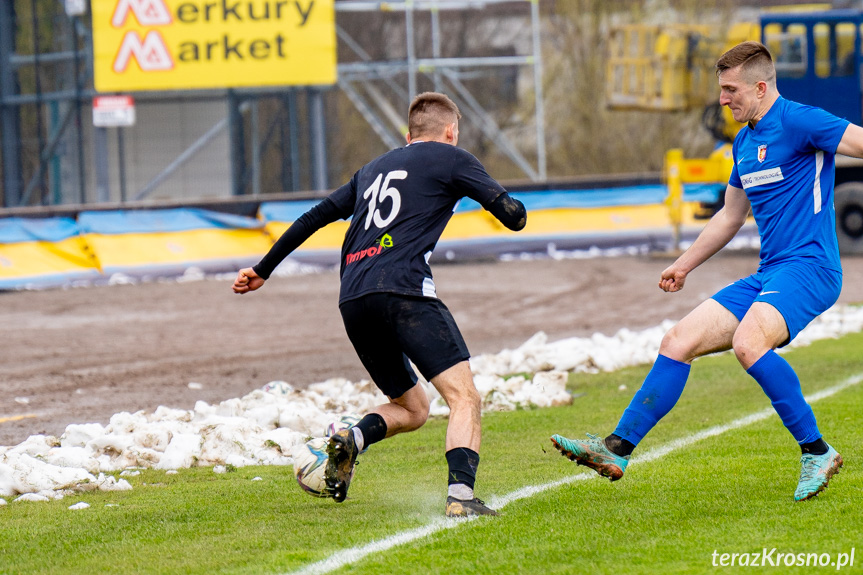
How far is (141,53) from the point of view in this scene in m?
23.1

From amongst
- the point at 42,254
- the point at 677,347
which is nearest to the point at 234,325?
the point at 42,254

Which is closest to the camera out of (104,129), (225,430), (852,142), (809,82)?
(852,142)

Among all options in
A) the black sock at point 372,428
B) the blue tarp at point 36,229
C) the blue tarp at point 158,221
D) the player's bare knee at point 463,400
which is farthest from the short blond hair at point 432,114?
the blue tarp at point 158,221

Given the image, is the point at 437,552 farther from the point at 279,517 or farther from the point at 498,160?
the point at 498,160

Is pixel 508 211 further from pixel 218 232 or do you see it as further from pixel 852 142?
pixel 218 232

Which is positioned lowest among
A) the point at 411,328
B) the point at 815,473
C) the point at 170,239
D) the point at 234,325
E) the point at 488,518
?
the point at 170,239

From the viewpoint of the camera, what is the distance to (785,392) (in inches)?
203

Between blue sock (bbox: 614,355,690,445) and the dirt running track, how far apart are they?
417 cm

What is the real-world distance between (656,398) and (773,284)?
721 millimetres

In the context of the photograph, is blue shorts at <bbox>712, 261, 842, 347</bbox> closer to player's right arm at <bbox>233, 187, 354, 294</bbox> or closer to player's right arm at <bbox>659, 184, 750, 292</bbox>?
player's right arm at <bbox>659, 184, 750, 292</bbox>

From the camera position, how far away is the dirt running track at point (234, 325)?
9.52m

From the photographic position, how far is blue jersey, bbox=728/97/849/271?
5.19 m

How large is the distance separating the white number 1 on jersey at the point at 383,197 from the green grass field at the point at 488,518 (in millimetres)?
1324

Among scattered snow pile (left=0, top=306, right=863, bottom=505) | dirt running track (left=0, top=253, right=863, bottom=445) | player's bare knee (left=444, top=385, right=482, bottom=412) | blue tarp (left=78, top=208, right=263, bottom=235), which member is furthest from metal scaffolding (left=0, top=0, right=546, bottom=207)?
player's bare knee (left=444, top=385, right=482, bottom=412)
